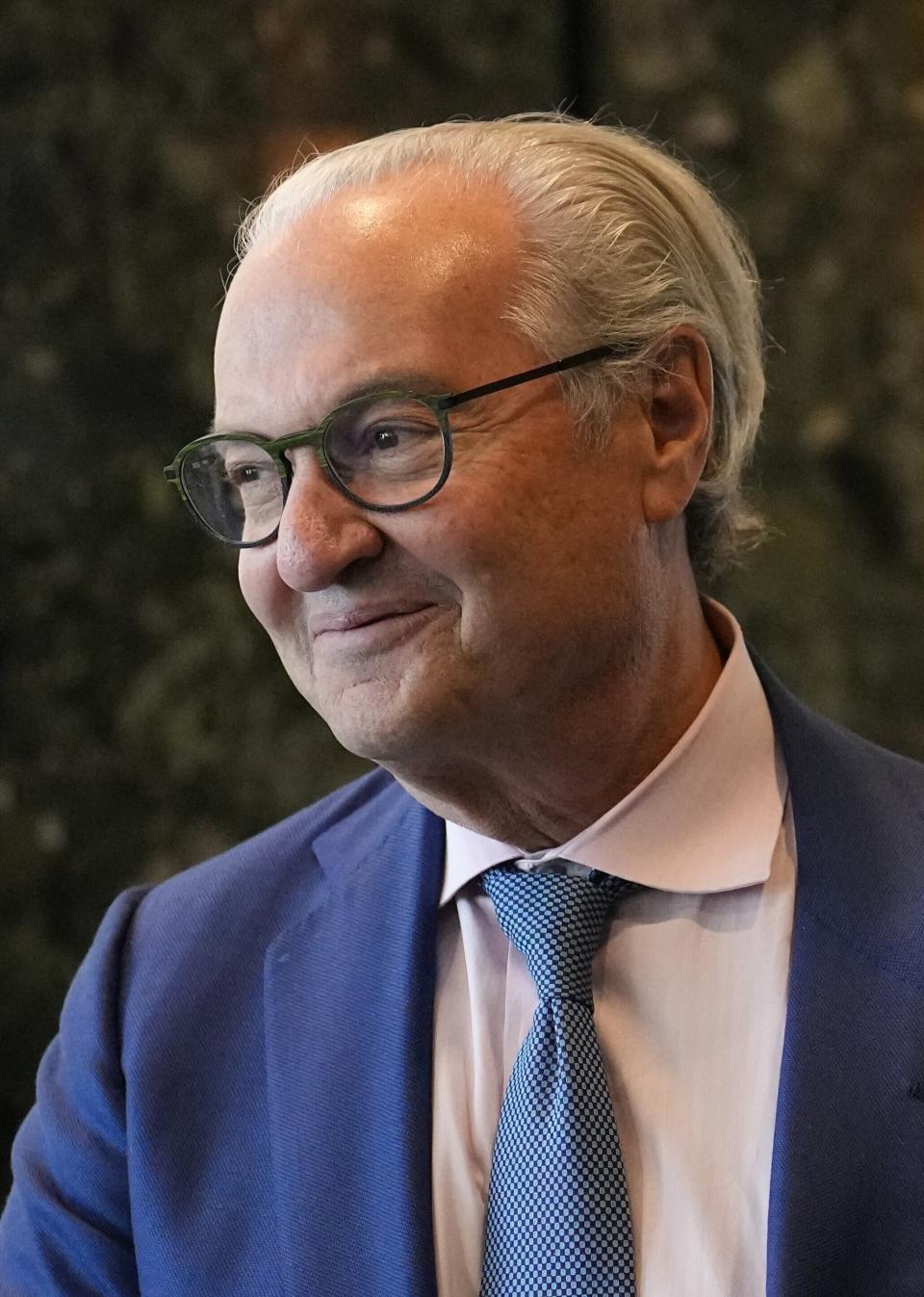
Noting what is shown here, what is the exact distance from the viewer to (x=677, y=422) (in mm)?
1414

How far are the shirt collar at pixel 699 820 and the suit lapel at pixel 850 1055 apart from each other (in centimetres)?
4

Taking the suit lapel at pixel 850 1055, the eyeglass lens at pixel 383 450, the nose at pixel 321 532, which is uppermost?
the eyeglass lens at pixel 383 450

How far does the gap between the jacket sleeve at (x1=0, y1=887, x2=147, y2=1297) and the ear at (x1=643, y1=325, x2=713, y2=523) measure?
30.7 inches

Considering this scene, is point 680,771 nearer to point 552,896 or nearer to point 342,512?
point 552,896

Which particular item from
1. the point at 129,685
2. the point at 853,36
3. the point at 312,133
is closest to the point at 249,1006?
the point at 129,685

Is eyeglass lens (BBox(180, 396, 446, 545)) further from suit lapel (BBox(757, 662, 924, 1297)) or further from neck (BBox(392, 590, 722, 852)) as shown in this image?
suit lapel (BBox(757, 662, 924, 1297))

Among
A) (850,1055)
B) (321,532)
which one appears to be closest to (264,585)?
(321,532)

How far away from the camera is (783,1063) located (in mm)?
1223

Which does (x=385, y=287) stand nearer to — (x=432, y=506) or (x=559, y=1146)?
(x=432, y=506)

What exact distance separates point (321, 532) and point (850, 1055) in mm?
669

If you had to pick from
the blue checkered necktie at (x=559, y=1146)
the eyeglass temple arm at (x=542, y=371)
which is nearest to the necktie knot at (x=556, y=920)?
the blue checkered necktie at (x=559, y=1146)

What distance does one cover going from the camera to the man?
3.99 feet

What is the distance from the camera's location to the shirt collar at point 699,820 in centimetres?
135

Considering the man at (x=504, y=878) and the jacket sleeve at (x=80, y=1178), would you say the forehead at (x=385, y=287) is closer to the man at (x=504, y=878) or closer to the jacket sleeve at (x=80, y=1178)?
the man at (x=504, y=878)
